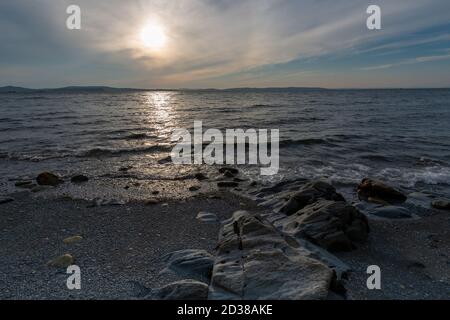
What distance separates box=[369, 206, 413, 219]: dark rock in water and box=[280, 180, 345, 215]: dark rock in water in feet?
3.52

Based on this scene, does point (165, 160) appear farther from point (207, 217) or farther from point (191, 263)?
point (191, 263)

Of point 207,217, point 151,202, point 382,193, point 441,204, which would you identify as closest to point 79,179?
point 151,202

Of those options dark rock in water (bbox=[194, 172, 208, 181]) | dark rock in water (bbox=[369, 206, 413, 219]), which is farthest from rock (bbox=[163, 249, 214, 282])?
dark rock in water (bbox=[194, 172, 208, 181])

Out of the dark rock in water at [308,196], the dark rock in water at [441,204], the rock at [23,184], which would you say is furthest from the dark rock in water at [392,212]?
the rock at [23,184]

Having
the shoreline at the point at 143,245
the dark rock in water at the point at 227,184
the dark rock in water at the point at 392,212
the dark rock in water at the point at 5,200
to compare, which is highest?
the dark rock in water at the point at 227,184

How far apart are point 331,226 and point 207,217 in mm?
3370

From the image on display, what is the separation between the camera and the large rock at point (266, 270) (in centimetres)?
465

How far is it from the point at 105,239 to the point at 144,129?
21.0 m

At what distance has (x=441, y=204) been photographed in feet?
31.3

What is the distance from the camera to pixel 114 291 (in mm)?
5273

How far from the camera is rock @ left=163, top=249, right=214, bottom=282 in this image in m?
5.74

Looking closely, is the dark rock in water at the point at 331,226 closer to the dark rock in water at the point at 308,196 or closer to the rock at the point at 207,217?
the dark rock in water at the point at 308,196

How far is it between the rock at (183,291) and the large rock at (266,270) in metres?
0.15
